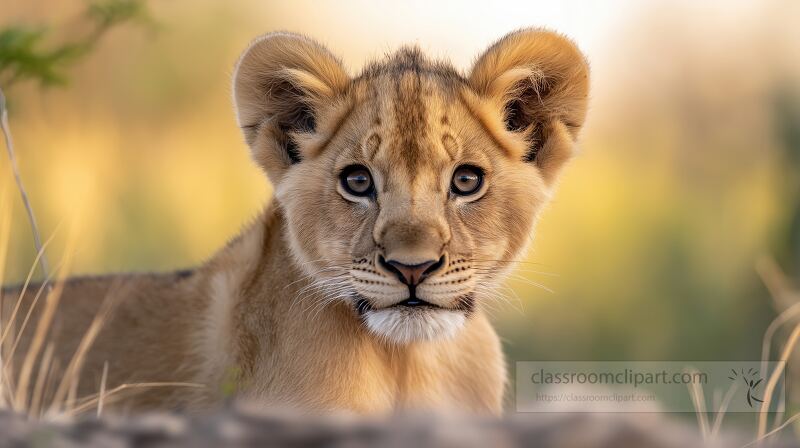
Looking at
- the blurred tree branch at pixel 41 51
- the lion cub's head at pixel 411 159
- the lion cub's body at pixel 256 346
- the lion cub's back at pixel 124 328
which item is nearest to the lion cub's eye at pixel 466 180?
the lion cub's head at pixel 411 159

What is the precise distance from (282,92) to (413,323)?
1.32 metres

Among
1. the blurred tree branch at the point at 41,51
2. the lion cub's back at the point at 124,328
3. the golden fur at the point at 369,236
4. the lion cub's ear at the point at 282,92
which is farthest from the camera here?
the blurred tree branch at the point at 41,51

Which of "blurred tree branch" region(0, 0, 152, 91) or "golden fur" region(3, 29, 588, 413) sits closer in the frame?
"golden fur" region(3, 29, 588, 413)

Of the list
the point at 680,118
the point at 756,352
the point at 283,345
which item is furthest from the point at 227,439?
the point at 680,118

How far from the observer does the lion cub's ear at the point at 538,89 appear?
4531 millimetres

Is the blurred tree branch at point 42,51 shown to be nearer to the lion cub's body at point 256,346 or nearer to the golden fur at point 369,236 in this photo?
the lion cub's body at point 256,346

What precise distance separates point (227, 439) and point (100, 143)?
8248mm

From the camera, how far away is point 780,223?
10.8 meters

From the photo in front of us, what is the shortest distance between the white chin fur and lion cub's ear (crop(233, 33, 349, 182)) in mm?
964

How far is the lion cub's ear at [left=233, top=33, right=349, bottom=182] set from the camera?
14.8 ft

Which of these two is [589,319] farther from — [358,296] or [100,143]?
[358,296]

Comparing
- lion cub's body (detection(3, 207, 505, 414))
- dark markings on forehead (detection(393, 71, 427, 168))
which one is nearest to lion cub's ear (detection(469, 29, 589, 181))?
dark markings on forehead (detection(393, 71, 427, 168))

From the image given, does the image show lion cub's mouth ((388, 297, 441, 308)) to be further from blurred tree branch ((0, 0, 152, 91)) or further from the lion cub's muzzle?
blurred tree branch ((0, 0, 152, 91))

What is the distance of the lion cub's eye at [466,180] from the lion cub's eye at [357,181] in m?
0.33
